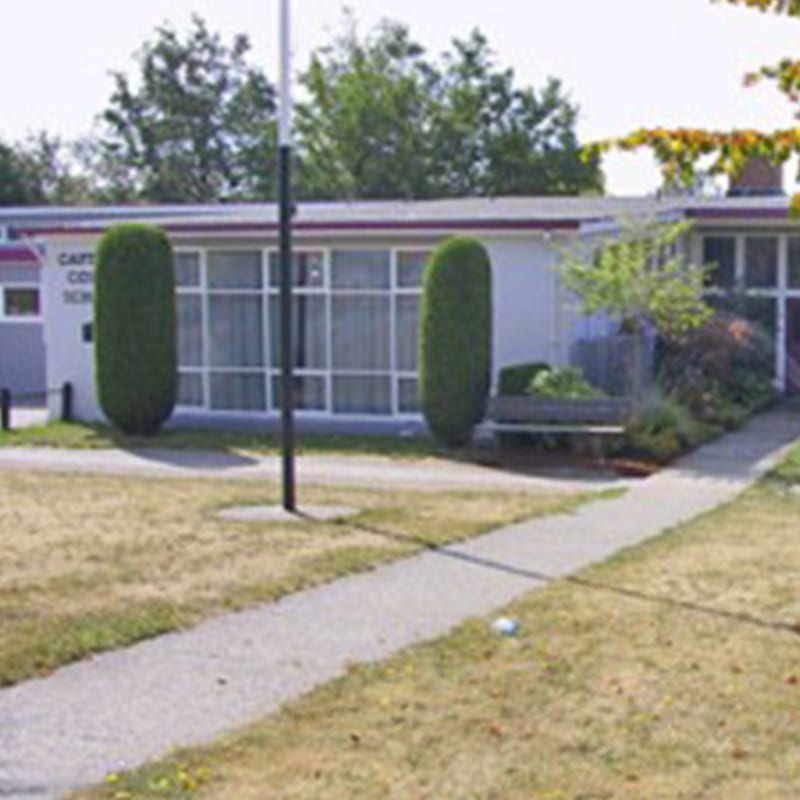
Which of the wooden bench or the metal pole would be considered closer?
the metal pole

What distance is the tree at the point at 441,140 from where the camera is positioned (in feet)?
172

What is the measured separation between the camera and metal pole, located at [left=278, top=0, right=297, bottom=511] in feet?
39.8

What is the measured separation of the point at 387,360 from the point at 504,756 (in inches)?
569

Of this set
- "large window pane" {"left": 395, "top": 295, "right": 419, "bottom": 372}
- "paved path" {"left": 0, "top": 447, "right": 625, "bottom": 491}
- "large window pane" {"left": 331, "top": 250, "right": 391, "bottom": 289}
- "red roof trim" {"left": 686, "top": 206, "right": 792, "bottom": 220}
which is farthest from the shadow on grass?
"red roof trim" {"left": 686, "top": 206, "right": 792, "bottom": 220}

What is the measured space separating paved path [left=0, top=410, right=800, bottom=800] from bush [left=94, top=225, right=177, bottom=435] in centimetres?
846

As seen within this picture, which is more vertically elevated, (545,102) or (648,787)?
(545,102)

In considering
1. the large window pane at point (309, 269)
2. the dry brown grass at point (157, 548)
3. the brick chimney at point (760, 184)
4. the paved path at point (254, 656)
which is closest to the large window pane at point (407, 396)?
the large window pane at point (309, 269)

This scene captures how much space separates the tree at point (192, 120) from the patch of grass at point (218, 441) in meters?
40.7

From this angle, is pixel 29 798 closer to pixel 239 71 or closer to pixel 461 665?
pixel 461 665

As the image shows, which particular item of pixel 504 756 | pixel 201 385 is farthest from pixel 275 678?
pixel 201 385

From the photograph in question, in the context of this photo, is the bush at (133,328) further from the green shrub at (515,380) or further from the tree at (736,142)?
the tree at (736,142)

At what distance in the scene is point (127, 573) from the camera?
985cm

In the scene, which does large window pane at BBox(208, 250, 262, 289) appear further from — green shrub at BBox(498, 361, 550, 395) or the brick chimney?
the brick chimney

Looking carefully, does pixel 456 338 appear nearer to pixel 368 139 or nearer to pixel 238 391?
pixel 238 391
